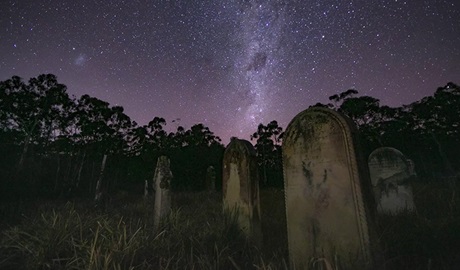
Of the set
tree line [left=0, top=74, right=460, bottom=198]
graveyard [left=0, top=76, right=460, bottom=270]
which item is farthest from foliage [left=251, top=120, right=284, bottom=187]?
graveyard [left=0, top=76, right=460, bottom=270]

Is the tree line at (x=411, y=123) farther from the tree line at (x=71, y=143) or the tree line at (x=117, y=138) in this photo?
the tree line at (x=71, y=143)

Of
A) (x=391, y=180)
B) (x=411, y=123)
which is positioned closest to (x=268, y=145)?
(x=411, y=123)

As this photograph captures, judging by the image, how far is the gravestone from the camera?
6.81 meters

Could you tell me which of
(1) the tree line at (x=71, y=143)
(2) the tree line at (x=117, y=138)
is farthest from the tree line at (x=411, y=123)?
(1) the tree line at (x=71, y=143)

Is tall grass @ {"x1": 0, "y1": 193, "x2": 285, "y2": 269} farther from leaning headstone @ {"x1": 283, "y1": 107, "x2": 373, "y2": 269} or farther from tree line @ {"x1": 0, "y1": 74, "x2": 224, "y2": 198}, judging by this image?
tree line @ {"x1": 0, "y1": 74, "x2": 224, "y2": 198}

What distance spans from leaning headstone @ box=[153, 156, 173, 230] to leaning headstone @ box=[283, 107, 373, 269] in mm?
4105

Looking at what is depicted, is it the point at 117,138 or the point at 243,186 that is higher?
the point at 117,138

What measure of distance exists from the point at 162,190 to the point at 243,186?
9.66 ft

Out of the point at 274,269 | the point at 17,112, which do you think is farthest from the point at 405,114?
the point at 17,112

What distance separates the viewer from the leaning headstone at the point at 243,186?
4.82 meters

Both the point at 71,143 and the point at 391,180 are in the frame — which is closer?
the point at 391,180

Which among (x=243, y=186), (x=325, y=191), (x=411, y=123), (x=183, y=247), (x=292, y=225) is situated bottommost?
(x=183, y=247)

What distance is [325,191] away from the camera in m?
3.37

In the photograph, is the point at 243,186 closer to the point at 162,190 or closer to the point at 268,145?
the point at 162,190
